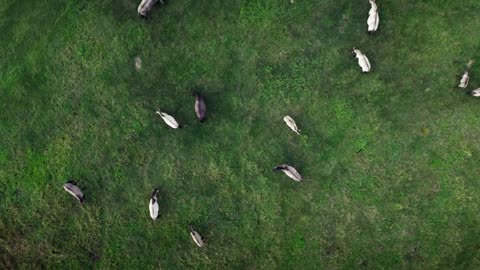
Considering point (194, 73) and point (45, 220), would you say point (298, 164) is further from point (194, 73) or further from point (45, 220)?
point (45, 220)

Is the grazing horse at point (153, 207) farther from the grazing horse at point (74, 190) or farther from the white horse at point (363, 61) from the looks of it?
the white horse at point (363, 61)

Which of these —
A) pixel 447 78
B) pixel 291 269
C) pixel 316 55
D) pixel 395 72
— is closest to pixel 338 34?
pixel 316 55

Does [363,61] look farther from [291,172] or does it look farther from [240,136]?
[240,136]

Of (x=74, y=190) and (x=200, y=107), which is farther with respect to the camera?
(x=74, y=190)

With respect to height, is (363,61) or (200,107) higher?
(363,61)

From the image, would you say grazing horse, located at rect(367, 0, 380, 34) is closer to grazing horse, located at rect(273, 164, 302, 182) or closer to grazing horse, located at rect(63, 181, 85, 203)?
grazing horse, located at rect(273, 164, 302, 182)

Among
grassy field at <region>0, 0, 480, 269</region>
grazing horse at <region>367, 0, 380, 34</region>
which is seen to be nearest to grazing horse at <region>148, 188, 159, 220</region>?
grassy field at <region>0, 0, 480, 269</region>

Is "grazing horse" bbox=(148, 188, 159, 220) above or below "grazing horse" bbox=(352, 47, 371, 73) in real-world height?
below

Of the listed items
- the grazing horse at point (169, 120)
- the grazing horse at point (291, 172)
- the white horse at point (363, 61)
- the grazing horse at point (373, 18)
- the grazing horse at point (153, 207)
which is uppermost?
the grazing horse at point (373, 18)

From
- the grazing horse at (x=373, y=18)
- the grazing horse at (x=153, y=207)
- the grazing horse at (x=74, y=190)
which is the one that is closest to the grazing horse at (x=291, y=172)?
the grazing horse at (x=153, y=207)

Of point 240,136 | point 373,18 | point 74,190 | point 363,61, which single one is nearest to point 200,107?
point 240,136
